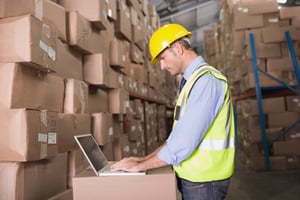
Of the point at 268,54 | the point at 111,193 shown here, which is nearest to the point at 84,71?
the point at 111,193

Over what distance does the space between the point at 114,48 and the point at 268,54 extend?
10.4 feet

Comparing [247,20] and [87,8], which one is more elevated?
[247,20]

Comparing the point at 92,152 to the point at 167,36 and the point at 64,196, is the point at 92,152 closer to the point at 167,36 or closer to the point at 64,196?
the point at 64,196

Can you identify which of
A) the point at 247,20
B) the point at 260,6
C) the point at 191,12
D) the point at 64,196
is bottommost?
the point at 64,196

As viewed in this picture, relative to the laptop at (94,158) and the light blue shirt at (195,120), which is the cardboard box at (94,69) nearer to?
the laptop at (94,158)

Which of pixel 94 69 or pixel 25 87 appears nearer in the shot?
pixel 25 87

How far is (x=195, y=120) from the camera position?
65.8 inches

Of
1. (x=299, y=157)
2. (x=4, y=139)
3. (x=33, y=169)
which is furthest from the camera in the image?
(x=299, y=157)

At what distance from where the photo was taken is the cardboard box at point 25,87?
5.90 feet

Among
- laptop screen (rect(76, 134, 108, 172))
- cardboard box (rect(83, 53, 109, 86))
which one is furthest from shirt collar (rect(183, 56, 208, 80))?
cardboard box (rect(83, 53, 109, 86))

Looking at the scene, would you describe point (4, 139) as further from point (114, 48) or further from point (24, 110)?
point (114, 48)

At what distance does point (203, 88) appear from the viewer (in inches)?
67.0

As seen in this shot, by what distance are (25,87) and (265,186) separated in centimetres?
394

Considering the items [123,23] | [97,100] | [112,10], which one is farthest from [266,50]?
[97,100]
